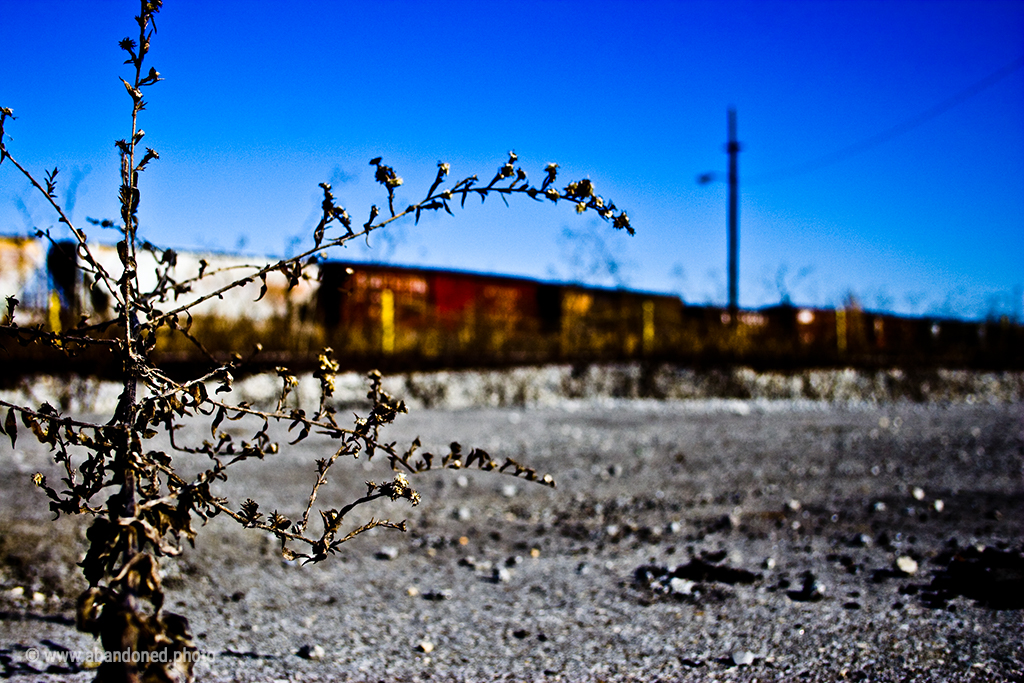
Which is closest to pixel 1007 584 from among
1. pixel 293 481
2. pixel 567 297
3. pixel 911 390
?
pixel 293 481

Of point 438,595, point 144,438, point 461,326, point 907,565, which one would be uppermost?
point 461,326

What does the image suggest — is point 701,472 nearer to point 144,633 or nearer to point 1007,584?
point 1007,584

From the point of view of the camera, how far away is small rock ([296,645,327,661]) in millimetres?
2150

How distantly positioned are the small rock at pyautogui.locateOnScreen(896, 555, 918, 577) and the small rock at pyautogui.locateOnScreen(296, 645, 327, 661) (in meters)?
2.14

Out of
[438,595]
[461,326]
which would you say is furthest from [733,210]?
[438,595]

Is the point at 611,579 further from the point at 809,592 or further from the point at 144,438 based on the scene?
the point at 144,438

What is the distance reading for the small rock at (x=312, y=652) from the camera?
2150 millimetres

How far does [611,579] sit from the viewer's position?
9.42ft

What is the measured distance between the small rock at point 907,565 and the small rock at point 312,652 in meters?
2.14

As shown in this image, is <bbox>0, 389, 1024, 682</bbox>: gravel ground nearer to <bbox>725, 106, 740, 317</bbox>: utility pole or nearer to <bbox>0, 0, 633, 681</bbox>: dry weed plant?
<bbox>0, 0, 633, 681</bbox>: dry weed plant

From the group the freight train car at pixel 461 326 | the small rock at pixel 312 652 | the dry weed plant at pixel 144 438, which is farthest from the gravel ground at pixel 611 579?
the freight train car at pixel 461 326

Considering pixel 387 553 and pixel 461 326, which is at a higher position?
pixel 461 326

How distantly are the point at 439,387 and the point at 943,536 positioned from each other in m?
6.69

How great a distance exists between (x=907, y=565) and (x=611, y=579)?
44.4 inches
